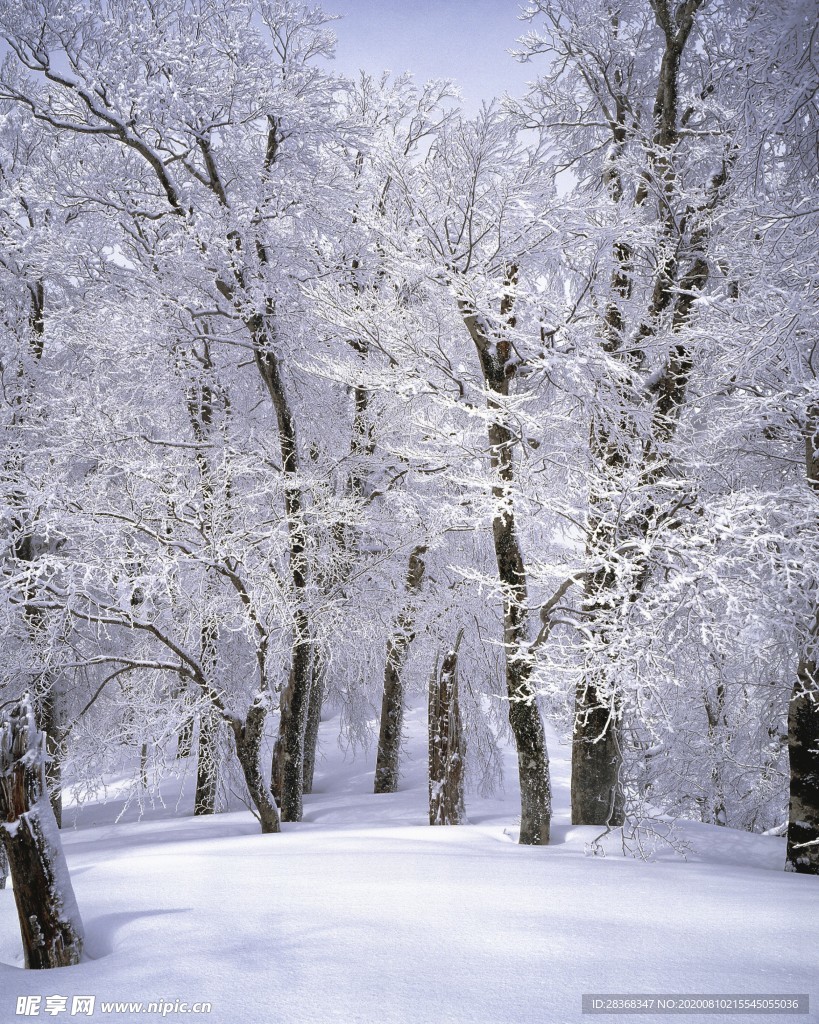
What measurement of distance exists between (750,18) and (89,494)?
7955 mm

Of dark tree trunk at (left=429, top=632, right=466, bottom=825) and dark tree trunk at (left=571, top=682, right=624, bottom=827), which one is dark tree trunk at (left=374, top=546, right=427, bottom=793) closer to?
dark tree trunk at (left=429, top=632, right=466, bottom=825)

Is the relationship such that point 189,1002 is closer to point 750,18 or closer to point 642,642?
point 642,642

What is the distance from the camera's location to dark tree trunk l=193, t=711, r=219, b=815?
27.9ft

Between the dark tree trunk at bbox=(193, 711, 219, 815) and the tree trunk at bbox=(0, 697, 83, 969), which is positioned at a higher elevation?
the tree trunk at bbox=(0, 697, 83, 969)

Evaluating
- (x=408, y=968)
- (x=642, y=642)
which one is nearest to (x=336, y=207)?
(x=642, y=642)

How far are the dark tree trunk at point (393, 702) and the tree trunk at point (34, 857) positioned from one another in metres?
6.98

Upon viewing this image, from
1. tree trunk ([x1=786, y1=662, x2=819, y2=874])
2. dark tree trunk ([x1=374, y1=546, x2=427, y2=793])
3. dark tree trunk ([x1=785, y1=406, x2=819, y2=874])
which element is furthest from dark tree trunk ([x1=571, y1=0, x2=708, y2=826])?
dark tree trunk ([x1=374, y1=546, x2=427, y2=793])

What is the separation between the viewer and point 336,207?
27.6ft

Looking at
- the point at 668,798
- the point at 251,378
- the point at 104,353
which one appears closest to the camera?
the point at 104,353

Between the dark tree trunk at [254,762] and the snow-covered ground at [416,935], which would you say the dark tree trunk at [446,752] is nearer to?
the dark tree trunk at [254,762]

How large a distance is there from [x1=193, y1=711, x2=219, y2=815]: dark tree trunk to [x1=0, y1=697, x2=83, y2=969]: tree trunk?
4603 millimetres

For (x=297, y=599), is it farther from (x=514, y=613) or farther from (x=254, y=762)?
(x=514, y=613)

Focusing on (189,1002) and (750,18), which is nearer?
(189,1002)

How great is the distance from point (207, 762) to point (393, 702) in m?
4.04
